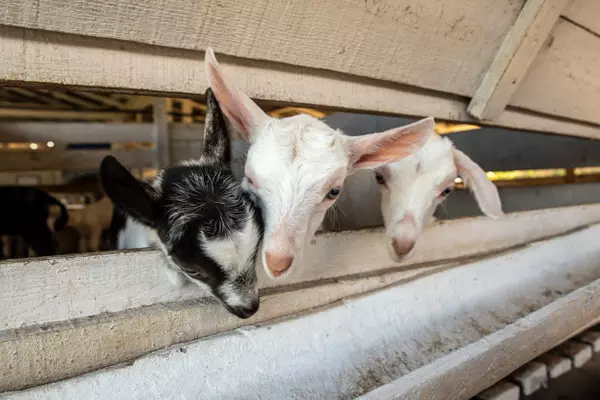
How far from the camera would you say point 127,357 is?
1262 millimetres

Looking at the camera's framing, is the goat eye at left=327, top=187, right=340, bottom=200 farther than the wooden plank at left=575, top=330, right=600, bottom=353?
No

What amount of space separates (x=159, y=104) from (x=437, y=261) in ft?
10.9

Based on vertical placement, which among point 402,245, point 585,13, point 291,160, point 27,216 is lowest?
point 27,216

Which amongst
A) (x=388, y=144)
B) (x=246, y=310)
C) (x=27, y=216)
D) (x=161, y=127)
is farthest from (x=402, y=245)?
(x=161, y=127)

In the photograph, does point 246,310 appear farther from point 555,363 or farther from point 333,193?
point 555,363

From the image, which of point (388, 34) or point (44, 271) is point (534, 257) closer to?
point (388, 34)

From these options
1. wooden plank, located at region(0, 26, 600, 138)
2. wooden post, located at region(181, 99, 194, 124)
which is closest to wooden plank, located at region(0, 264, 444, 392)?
wooden plank, located at region(0, 26, 600, 138)

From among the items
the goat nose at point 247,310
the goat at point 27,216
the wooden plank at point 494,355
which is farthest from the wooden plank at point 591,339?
the goat at point 27,216

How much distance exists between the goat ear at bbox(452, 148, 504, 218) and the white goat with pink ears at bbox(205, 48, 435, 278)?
636 millimetres

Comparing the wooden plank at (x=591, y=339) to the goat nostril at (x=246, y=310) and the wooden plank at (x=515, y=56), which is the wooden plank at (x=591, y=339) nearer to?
the wooden plank at (x=515, y=56)

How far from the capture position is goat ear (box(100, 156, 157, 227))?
108 cm

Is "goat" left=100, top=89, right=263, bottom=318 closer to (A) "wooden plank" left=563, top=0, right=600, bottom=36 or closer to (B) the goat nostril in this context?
(B) the goat nostril

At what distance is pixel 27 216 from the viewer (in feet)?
9.25

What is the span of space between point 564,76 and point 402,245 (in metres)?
1.79
